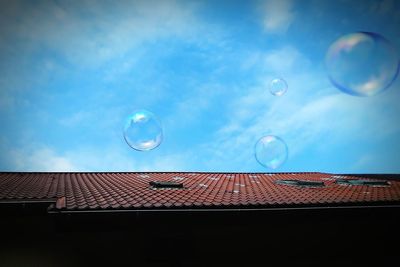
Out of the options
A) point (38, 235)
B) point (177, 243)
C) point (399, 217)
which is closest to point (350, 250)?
point (399, 217)

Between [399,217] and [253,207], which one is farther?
[399,217]

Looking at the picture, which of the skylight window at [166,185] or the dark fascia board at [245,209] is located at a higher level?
the skylight window at [166,185]

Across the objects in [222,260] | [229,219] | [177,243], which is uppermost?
[229,219]

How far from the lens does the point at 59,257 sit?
4.96 m

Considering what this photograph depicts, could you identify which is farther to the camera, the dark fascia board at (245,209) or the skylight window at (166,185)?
the skylight window at (166,185)

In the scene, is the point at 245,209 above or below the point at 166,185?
below

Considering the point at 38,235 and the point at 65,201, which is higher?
the point at 65,201

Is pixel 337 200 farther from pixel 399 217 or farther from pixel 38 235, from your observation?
pixel 38 235

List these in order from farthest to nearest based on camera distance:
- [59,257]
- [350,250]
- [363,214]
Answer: [363,214] < [350,250] < [59,257]

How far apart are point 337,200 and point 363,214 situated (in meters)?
0.54

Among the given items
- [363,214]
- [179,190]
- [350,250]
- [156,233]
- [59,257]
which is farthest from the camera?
[179,190]

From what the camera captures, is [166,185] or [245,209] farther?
[166,185]

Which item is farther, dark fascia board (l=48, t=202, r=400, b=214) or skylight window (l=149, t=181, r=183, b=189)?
skylight window (l=149, t=181, r=183, b=189)

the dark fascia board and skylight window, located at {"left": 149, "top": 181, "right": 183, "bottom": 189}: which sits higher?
skylight window, located at {"left": 149, "top": 181, "right": 183, "bottom": 189}
